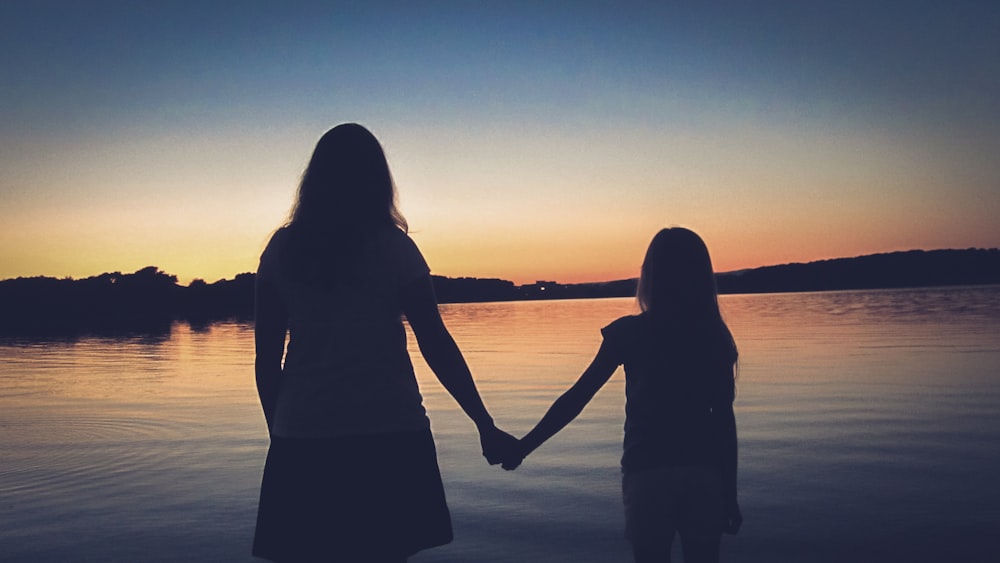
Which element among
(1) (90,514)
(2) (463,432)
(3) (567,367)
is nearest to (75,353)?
(3) (567,367)

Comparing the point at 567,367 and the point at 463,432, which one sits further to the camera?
the point at 567,367

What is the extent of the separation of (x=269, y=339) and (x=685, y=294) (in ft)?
5.51

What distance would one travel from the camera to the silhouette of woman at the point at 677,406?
316cm

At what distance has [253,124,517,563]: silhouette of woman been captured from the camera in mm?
2771

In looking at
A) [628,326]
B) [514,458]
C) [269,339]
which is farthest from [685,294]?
[269,339]

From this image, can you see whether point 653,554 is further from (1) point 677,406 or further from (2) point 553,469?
(2) point 553,469

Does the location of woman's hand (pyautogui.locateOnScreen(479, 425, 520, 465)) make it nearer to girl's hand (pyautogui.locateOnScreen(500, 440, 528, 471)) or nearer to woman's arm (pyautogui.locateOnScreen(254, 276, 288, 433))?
girl's hand (pyautogui.locateOnScreen(500, 440, 528, 471))

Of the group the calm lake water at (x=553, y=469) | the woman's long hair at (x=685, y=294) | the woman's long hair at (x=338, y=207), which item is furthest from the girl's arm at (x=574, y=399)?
the calm lake water at (x=553, y=469)

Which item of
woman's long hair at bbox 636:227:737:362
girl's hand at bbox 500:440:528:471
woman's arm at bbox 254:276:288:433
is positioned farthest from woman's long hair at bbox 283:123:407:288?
girl's hand at bbox 500:440:528:471

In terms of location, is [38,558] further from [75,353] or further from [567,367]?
[75,353]

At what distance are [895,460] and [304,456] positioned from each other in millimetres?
8312

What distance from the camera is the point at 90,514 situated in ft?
24.1

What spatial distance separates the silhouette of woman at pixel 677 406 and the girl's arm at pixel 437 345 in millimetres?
578

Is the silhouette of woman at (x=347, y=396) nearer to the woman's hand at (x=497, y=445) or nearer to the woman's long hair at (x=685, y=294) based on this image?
the woman's hand at (x=497, y=445)
